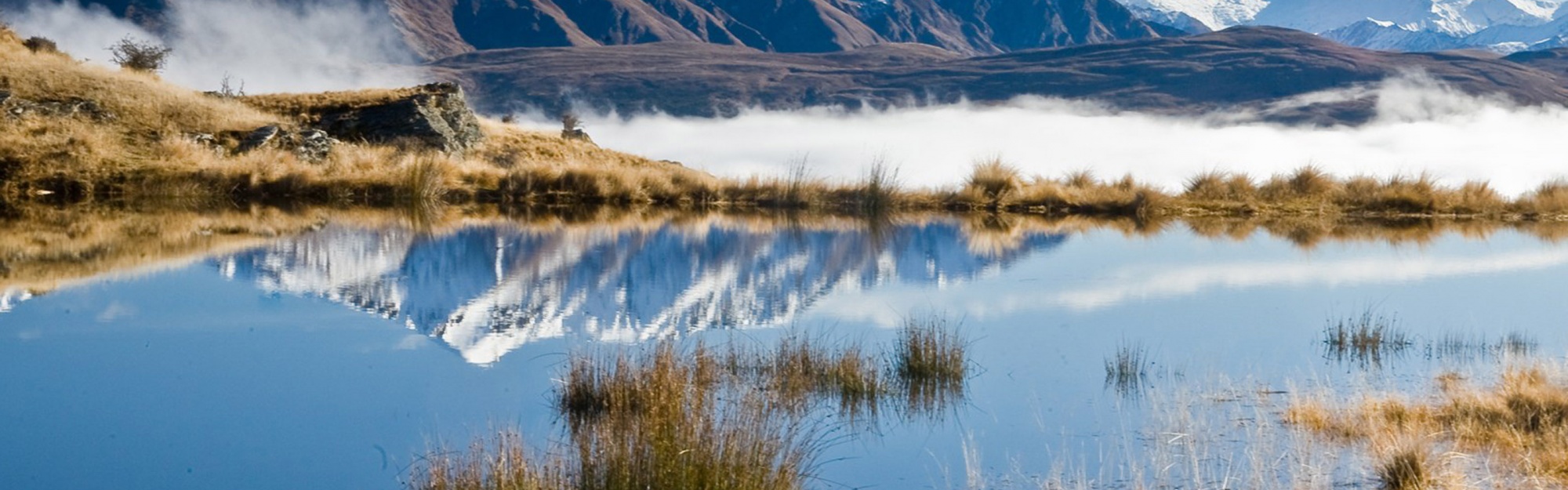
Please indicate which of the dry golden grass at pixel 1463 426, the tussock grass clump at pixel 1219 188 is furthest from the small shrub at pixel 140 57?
the dry golden grass at pixel 1463 426

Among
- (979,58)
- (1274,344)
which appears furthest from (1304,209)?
(979,58)

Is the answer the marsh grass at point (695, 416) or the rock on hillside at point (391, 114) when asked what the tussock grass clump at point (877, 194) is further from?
the marsh grass at point (695, 416)

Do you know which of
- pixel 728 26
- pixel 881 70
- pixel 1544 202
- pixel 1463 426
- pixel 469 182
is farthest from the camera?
pixel 728 26

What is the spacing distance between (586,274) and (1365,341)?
16.3 feet

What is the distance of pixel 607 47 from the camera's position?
12975 cm

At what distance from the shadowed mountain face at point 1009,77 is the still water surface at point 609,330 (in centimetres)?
8739

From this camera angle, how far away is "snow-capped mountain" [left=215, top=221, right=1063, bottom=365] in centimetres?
775

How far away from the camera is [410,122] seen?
23312 mm

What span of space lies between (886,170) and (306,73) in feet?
356

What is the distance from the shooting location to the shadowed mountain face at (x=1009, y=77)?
103 meters

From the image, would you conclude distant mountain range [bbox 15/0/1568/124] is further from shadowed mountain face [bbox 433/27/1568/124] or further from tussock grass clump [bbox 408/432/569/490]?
tussock grass clump [bbox 408/432/569/490]

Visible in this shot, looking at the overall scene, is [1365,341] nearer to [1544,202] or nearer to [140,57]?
[1544,202]

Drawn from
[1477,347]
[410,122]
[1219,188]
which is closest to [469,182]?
[410,122]

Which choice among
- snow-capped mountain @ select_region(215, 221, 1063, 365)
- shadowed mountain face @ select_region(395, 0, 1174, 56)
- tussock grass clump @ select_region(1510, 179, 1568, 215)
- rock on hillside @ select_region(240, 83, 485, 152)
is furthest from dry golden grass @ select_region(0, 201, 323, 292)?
shadowed mountain face @ select_region(395, 0, 1174, 56)
